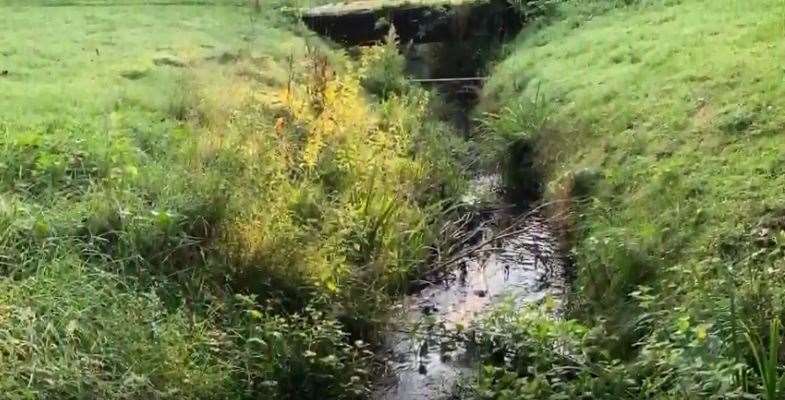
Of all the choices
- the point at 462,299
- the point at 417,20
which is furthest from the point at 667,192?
the point at 417,20

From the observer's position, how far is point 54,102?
26.1 ft

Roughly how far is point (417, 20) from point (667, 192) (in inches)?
302

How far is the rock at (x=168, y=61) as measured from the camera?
10.0 meters

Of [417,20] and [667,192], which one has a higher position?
[417,20]

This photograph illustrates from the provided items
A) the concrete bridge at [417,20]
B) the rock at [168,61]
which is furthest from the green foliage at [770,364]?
the concrete bridge at [417,20]

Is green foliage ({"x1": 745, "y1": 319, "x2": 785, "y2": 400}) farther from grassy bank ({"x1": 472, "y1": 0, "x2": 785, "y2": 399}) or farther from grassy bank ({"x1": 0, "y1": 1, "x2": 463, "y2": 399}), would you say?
grassy bank ({"x1": 0, "y1": 1, "x2": 463, "y2": 399})

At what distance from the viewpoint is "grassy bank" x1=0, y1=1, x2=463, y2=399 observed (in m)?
4.80

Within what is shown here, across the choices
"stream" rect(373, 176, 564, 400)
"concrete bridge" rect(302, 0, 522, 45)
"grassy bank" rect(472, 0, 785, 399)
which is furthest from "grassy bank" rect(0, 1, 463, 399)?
"concrete bridge" rect(302, 0, 522, 45)

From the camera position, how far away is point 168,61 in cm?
1014

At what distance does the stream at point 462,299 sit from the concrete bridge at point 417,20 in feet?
18.2

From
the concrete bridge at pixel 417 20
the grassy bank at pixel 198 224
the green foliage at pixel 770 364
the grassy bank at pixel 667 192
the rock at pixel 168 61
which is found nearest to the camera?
the green foliage at pixel 770 364

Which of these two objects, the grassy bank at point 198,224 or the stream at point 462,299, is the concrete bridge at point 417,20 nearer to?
the grassy bank at point 198,224

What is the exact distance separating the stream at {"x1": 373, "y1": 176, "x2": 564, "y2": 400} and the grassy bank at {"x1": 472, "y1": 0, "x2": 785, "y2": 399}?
40cm

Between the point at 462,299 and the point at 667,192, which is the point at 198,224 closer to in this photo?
the point at 462,299
